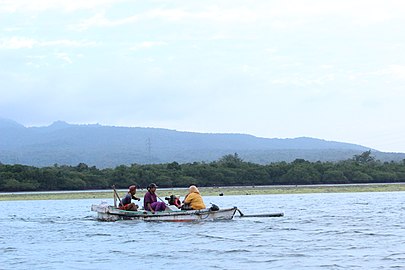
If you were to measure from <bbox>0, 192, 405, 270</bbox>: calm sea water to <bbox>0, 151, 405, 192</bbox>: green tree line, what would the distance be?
5772 centimetres

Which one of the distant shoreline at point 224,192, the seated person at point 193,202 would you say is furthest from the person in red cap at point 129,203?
the distant shoreline at point 224,192

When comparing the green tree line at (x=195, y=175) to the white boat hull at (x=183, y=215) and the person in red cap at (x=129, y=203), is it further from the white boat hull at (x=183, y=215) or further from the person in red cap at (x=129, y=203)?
the white boat hull at (x=183, y=215)

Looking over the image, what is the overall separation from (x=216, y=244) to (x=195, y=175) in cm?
7799

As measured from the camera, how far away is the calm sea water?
933 inches

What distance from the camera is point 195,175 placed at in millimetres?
106562

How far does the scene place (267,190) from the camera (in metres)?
89.6

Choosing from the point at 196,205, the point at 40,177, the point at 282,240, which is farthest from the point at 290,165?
the point at 282,240

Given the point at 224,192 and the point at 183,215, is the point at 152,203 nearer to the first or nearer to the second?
the point at 183,215

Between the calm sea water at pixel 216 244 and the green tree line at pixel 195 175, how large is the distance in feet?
189

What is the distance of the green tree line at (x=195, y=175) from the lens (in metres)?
99.9

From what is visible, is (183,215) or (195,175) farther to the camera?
(195,175)

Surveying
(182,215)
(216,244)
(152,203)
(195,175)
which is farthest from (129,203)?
(195,175)

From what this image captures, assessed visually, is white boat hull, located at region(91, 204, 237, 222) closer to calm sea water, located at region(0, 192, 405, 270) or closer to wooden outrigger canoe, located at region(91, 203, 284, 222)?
wooden outrigger canoe, located at region(91, 203, 284, 222)

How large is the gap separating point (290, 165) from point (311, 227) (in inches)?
3059
